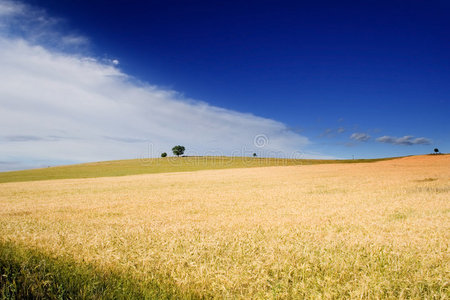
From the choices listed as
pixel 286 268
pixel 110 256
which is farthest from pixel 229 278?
pixel 110 256

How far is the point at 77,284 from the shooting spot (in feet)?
11.8

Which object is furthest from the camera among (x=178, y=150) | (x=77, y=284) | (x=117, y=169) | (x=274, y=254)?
(x=178, y=150)

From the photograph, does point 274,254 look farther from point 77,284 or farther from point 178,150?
point 178,150

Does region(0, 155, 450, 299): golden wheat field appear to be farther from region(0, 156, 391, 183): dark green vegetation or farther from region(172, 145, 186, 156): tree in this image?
region(172, 145, 186, 156): tree

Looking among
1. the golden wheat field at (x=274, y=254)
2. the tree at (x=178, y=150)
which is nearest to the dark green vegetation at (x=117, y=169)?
the tree at (x=178, y=150)

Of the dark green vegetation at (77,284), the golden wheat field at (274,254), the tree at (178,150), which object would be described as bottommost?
the dark green vegetation at (77,284)

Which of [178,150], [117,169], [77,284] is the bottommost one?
[77,284]

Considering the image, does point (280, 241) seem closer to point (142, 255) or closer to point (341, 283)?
point (341, 283)

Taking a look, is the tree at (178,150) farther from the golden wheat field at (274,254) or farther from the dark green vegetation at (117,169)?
the golden wheat field at (274,254)

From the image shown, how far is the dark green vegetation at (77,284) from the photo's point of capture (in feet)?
10.8

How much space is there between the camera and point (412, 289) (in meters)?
3.12

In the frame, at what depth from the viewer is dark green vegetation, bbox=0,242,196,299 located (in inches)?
129

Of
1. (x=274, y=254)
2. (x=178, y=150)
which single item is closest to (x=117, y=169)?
(x=274, y=254)

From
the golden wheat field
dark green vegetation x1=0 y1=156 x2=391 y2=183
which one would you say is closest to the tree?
dark green vegetation x1=0 y1=156 x2=391 y2=183
